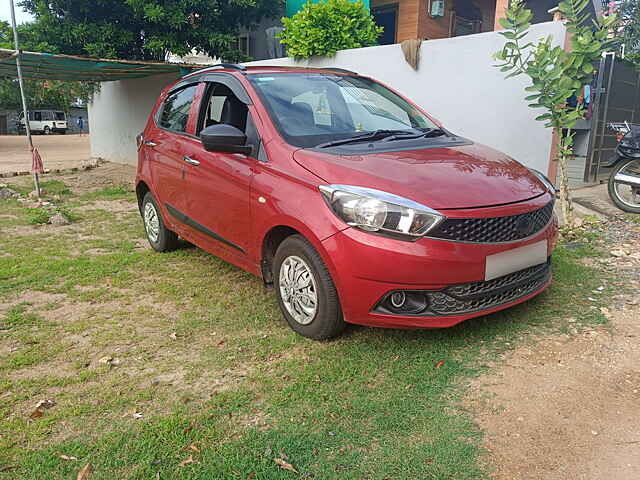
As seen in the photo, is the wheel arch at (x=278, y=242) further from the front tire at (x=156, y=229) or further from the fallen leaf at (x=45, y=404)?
the front tire at (x=156, y=229)

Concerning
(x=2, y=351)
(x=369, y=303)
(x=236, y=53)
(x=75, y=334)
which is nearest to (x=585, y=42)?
(x=369, y=303)

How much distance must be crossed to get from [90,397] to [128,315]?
120 centimetres

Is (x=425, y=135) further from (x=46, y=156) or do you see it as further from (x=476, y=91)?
(x=46, y=156)

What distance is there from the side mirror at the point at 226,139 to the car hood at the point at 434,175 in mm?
492

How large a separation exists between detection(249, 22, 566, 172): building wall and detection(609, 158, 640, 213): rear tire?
836 millimetres

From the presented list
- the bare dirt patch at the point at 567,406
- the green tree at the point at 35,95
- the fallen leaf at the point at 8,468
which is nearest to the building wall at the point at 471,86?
the bare dirt patch at the point at 567,406

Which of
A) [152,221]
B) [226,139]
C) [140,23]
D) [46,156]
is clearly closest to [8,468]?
[226,139]

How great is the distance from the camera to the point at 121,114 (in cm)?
1500

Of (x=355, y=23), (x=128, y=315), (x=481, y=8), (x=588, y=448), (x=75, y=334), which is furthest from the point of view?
(x=481, y=8)

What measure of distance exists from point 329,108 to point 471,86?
3.76 meters

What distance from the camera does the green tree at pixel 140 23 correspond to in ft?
39.7

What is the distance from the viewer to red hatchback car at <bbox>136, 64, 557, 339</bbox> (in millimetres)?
3045

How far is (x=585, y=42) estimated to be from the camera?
16.7 ft

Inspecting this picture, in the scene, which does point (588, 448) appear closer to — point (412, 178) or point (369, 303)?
point (369, 303)
